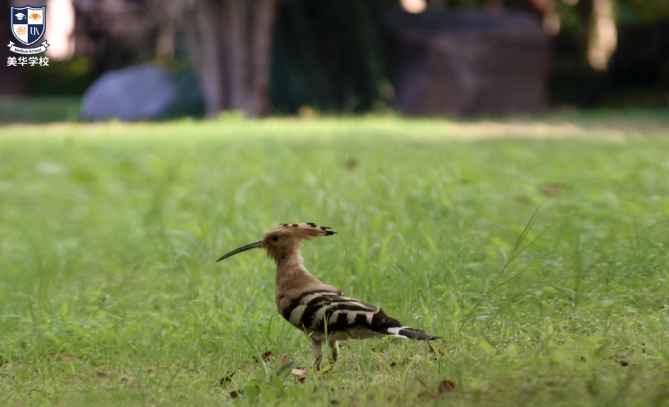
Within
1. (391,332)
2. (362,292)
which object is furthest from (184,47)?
(391,332)

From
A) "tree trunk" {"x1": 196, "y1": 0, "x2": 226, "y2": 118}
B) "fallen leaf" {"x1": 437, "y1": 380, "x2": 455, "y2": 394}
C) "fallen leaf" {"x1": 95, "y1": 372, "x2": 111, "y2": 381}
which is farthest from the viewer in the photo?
"tree trunk" {"x1": 196, "y1": 0, "x2": 226, "y2": 118}

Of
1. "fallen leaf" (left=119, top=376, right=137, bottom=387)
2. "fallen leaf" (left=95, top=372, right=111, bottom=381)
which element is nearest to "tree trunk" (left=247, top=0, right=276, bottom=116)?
"fallen leaf" (left=95, top=372, right=111, bottom=381)

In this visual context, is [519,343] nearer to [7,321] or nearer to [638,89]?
[7,321]

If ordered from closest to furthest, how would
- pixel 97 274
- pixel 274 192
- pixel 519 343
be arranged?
pixel 519 343 < pixel 97 274 < pixel 274 192

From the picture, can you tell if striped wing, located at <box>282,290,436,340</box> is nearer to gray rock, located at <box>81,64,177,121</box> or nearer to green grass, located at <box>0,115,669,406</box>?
green grass, located at <box>0,115,669,406</box>

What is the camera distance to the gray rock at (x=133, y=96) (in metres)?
14.8

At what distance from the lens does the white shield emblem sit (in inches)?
313

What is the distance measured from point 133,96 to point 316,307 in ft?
42.1

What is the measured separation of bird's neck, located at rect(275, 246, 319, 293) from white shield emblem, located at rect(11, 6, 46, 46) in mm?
5481

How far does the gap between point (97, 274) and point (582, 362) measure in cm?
290

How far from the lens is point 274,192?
606 cm

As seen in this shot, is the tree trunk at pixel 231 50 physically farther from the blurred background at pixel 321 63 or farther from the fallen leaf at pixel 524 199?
the fallen leaf at pixel 524 199

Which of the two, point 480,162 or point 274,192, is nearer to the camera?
point 274,192

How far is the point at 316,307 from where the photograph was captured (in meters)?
2.84
